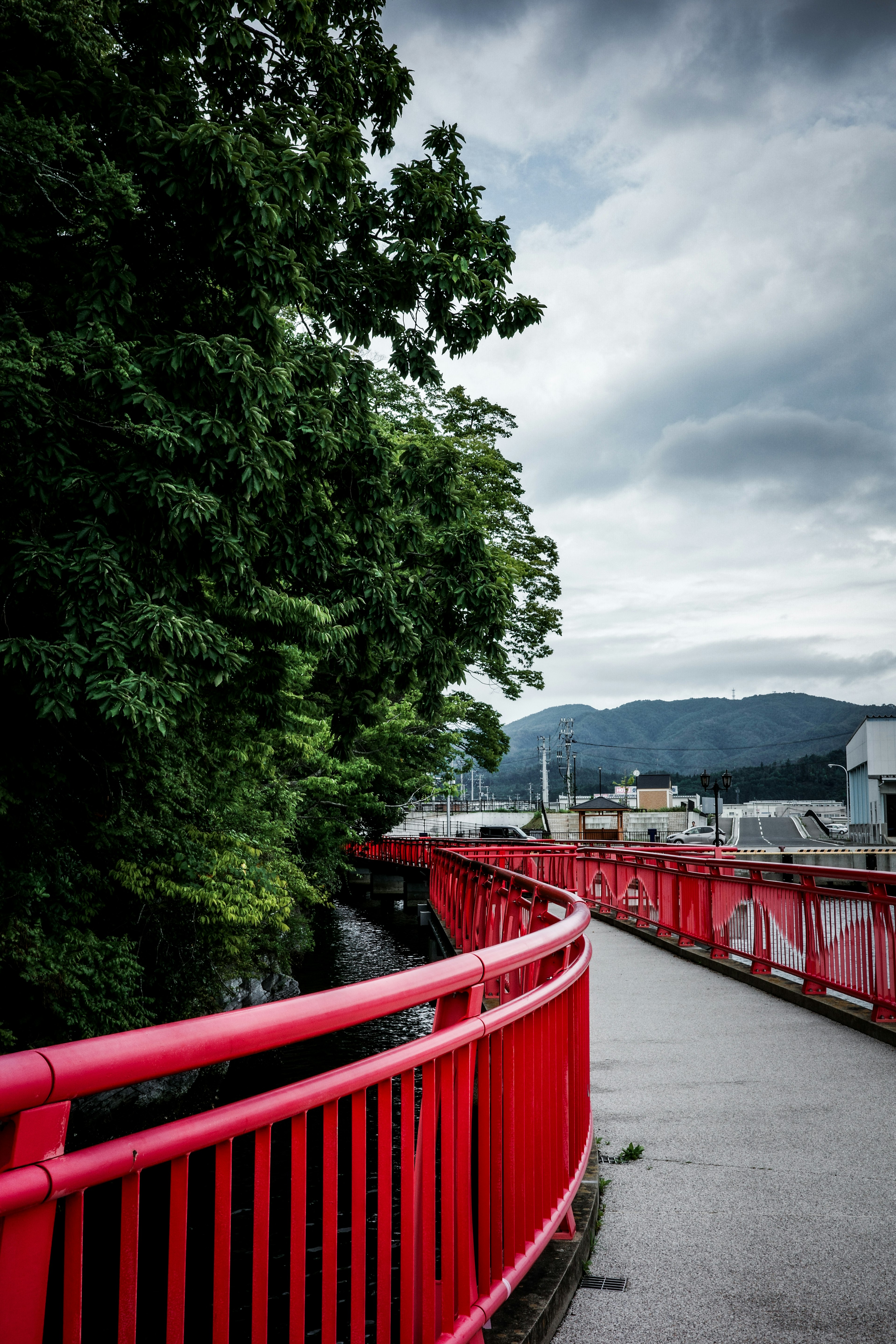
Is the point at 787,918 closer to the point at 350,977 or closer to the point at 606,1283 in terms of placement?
the point at 606,1283

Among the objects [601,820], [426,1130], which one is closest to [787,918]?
[426,1130]

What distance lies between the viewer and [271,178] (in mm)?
8086

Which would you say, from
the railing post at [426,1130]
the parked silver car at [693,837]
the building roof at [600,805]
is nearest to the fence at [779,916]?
the railing post at [426,1130]

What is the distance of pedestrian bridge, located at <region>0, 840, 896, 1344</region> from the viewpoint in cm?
161

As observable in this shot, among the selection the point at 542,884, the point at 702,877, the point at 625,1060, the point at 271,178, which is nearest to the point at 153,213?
the point at 271,178

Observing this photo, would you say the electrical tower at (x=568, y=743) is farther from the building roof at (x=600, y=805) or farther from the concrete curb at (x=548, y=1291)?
the concrete curb at (x=548, y=1291)

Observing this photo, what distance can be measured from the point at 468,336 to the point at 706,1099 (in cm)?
908

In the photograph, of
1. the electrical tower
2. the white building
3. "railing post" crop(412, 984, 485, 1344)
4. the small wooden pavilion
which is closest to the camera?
"railing post" crop(412, 984, 485, 1344)

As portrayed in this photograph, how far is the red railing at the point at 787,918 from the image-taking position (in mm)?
7641

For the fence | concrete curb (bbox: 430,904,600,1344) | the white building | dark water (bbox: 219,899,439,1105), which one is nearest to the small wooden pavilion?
dark water (bbox: 219,899,439,1105)

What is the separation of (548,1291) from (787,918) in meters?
6.92

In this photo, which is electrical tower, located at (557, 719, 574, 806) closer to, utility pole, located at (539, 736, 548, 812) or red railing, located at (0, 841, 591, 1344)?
utility pole, located at (539, 736, 548, 812)

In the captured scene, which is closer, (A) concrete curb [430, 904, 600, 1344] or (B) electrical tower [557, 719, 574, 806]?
(A) concrete curb [430, 904, 600, 1344]

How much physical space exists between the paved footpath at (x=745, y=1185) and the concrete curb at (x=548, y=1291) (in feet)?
0.23
